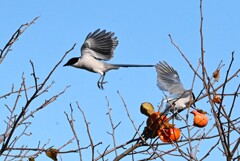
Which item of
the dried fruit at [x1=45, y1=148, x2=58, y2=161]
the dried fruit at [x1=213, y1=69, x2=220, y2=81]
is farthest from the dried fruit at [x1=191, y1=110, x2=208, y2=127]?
the dried fruit at [x1=45, y1=148, x2=58, y2=161]

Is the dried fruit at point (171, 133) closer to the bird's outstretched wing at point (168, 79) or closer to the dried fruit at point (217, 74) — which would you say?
the dried fruit at point (217, 74)

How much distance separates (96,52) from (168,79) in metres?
1.29

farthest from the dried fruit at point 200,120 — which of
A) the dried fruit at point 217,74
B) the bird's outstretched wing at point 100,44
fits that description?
the bird's outstretched wing at point 100,44

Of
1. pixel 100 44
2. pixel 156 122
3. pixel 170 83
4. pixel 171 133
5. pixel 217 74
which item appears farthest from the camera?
pixel 100 44

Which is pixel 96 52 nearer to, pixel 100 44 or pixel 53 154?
pixel 100 44

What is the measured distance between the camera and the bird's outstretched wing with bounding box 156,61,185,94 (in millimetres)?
4542

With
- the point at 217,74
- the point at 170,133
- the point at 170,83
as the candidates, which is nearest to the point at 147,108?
the point at 170,133

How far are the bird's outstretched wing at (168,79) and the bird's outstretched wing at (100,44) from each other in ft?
2.57

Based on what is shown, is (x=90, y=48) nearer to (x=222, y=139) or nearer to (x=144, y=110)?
(x=144, y=110)

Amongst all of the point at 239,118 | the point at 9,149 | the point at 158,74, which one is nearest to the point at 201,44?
the point at 239,118

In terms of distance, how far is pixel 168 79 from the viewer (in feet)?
16.2

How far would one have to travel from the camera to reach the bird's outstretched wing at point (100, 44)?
5.82m

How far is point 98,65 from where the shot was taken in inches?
241

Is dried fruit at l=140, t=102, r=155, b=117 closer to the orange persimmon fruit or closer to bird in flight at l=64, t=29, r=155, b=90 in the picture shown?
the orange persimmon fruit
